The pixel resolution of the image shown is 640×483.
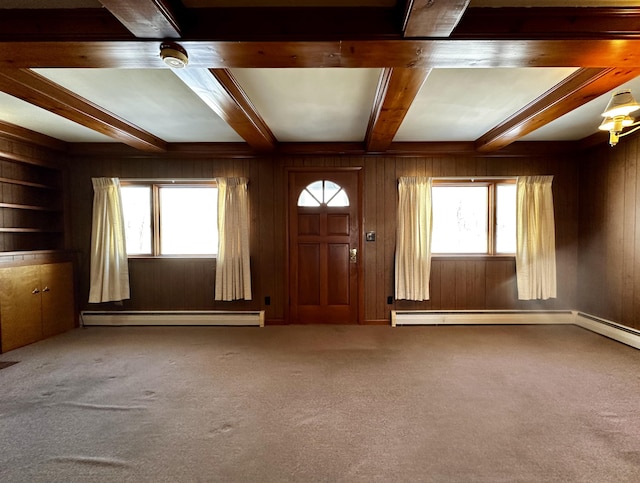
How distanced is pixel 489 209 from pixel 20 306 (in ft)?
19.2

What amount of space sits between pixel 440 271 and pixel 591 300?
1.88 m

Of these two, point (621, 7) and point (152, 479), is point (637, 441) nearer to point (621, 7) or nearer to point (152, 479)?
point (621, 7)

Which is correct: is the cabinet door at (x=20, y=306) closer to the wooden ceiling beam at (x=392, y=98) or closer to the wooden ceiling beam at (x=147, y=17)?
the wooden ceiling beam at (x=147, y=17)

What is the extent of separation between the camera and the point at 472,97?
2553 mm

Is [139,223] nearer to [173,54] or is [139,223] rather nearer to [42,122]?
[42,122]

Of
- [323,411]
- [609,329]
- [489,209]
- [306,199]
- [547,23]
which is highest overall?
[547,23]

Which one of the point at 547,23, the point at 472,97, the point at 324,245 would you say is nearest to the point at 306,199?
the point at 324,245

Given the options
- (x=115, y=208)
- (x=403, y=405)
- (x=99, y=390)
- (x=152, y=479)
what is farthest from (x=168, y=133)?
(x=403, y=405)

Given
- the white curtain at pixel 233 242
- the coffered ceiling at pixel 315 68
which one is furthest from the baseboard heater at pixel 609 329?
the white curtain at pixel 233 242

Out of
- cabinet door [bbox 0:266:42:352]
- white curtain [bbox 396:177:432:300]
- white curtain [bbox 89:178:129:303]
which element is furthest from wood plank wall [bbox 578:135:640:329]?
cabinet door [bbox 0:266:42:352]

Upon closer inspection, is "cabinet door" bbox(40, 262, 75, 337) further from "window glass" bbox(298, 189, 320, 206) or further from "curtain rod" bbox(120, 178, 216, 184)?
"window glass" bbox(298, 189, 320, 206)

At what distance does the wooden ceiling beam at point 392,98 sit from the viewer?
6.66 feet

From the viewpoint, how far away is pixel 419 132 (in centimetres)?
348

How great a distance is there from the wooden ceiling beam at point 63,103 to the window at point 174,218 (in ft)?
2.86
